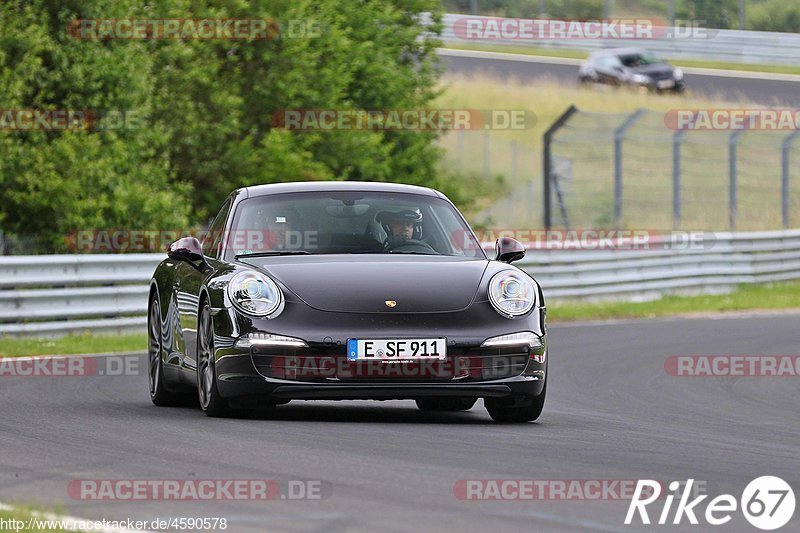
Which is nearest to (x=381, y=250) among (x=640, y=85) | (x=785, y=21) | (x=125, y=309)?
(x=125, y=309)

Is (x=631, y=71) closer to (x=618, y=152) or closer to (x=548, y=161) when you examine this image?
(x=548, y=161)

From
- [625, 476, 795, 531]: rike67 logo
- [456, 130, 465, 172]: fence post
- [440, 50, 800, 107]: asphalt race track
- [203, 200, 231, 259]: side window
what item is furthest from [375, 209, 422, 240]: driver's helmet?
[440, 50, 800, 107]: asphalt race track

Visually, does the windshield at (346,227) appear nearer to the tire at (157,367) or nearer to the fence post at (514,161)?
the tire at (157,367)

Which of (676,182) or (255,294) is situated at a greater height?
(255,294)

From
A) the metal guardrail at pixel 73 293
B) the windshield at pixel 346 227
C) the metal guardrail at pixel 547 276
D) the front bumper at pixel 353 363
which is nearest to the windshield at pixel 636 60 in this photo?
the metal guardrail at pixel 547 276

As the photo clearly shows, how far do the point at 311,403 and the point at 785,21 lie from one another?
152ft

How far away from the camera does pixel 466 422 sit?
943 centimetres

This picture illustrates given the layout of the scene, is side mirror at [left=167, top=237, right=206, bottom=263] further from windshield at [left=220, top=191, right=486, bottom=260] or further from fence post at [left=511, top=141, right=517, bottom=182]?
fence post at [left=511, top=141, right=517, bottom=182]

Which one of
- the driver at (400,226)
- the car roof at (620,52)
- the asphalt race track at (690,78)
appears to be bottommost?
the driver at (400,226)

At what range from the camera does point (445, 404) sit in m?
10.4

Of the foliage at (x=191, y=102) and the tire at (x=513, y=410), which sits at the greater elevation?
the foliage at (x=191, y=102)

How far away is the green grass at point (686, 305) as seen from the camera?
898 inches

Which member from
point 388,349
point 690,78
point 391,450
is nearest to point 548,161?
point 388,349

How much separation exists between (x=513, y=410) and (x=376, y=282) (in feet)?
3.81
